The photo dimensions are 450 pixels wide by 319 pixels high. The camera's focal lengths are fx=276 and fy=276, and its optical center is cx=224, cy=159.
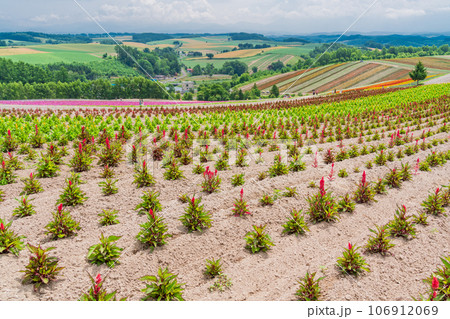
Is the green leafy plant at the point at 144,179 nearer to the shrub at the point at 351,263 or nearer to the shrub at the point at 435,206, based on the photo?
the shrub at the point at 351,263

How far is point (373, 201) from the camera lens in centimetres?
799

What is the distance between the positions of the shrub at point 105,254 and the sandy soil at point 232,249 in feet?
0.47

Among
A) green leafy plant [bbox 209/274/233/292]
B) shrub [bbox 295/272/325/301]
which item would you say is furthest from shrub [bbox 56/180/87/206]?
shrub [bbox 295/272/325/301]

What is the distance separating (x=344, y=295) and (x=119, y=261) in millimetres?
4144

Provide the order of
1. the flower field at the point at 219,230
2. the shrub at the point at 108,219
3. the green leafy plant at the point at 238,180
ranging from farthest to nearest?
the green leafy plant at the point at 238,180 → the shrub at the point at 108,219 → the flower field at the point at 219,230

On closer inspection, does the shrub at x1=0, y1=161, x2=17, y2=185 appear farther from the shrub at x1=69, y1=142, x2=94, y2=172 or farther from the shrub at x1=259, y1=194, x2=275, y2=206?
the shrub at x1=259, y1=194, x2=275, y2=206

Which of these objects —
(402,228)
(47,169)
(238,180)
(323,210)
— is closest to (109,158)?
(47,169)

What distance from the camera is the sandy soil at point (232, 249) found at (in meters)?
4.80

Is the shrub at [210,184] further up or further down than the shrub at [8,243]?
further up

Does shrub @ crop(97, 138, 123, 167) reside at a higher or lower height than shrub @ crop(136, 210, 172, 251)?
higher

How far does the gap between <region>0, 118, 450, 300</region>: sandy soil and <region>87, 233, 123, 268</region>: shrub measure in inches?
5.6

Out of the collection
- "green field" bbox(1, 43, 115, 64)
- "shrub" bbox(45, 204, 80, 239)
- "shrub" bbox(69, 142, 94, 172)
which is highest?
"green field" bbox(1, 43, 115, 64)

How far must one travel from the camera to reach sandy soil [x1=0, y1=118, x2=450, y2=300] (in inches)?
189

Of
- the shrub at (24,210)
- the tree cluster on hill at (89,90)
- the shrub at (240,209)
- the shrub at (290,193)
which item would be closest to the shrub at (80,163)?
the shrub at (24,210)
